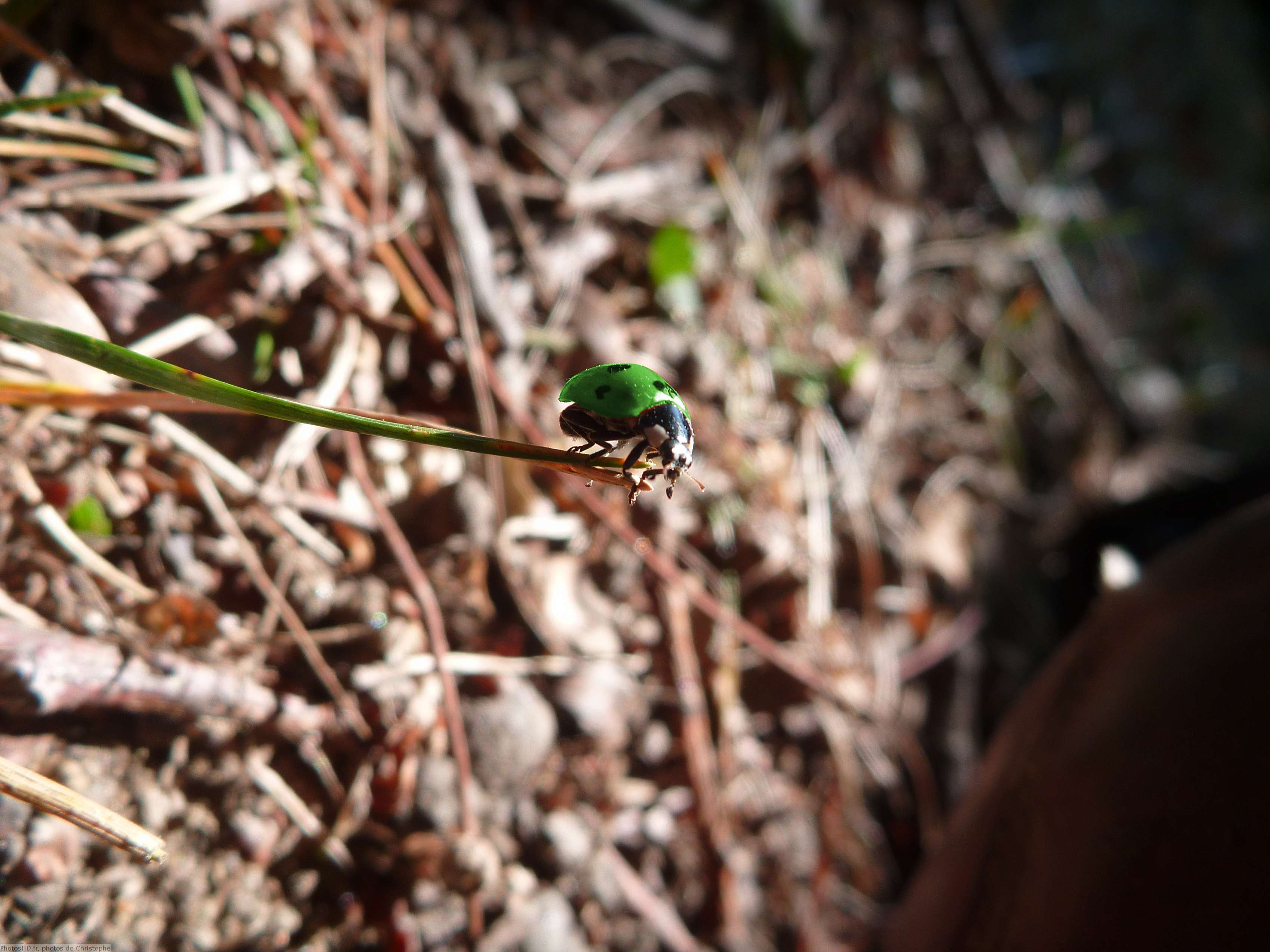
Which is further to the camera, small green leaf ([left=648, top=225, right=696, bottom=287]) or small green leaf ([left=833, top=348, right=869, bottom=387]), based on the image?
small green leaf ([left=833, top=348, right=869, bottom=387])

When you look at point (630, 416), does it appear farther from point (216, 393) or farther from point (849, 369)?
point (849, 369)

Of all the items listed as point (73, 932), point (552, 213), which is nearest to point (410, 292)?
point (552, 213)

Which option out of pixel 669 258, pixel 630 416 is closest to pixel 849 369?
pixel 669 258

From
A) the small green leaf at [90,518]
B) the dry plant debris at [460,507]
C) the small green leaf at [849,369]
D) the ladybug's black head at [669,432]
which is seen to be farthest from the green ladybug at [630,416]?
the small green leaf at [849,369]

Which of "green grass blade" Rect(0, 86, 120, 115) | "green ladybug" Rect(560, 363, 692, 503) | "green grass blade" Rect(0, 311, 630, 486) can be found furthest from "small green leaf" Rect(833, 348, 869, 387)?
"green grass blade" Rect(0, 86, 120, 115)

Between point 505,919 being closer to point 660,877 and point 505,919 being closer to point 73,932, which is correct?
point 660,877

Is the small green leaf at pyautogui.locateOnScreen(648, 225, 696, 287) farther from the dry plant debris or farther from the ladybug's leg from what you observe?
the ladybug's leg
